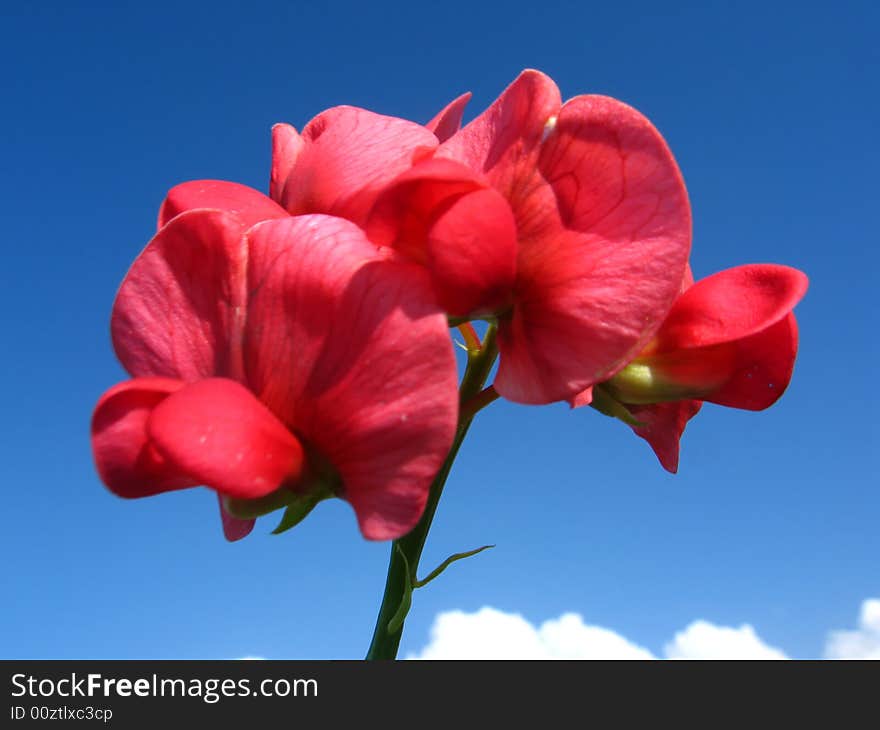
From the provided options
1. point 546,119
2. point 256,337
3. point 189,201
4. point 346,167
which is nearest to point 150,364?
point 256,337

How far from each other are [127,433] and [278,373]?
21 cm

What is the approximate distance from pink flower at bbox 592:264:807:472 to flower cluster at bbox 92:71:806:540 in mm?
19

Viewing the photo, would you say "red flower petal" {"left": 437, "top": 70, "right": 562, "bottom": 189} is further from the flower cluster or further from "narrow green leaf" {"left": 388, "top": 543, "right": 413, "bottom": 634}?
"narrow green leaf" {"left": 388, "top": 543, "right": 413, "bottom": 634}

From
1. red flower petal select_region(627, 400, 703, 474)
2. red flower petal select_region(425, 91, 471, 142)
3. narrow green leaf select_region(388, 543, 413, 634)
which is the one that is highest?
red flower petal select_region(425, 91, 471, 142)

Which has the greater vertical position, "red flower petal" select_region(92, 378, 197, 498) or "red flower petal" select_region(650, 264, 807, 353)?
"red flower petal" select_region(650, 264, 807, 353)

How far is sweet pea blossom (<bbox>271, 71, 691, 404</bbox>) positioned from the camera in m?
1.09

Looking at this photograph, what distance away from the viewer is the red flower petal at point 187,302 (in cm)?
113

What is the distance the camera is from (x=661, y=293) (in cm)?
110

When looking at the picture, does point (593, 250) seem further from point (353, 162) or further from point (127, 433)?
point (127, 433)

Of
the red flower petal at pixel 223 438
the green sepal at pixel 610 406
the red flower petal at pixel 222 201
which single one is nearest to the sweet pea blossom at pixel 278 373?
the red flower petal at pixel 223 438

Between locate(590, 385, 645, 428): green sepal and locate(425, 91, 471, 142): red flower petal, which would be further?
locate(425, 91, 471, 142): red flower petal

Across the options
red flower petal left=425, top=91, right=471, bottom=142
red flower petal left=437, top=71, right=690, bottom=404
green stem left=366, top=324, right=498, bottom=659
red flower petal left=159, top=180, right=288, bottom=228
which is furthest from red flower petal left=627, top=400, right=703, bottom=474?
red flower petal left=159, top=180, right=288, bottom=228

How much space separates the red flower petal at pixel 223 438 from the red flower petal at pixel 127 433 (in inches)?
1.7
